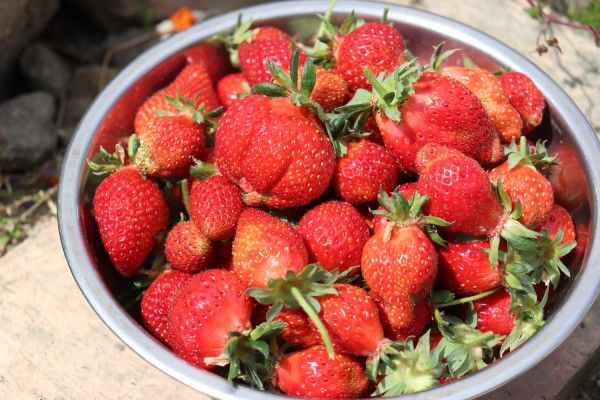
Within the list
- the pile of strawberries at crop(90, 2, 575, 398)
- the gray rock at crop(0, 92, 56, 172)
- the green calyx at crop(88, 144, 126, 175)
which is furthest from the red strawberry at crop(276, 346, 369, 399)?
the gray rock at crop(0, 92, 56, 172)

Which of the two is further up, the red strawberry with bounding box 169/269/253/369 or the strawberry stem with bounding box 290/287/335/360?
the strawberry stem with bounding box 290/287/335/360

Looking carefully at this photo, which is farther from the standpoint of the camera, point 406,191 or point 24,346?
point 24,346

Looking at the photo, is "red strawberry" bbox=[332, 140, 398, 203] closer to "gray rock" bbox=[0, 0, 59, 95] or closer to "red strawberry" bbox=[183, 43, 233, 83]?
"red strawberry" bbox=[183, 43, 233, 83]

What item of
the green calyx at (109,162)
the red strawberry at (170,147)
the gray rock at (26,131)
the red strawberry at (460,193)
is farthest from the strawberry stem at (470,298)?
the gray rock at (26,131)

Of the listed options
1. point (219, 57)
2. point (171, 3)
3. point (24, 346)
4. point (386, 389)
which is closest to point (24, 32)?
point (171, 3)

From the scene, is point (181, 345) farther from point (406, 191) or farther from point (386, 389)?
point (406, 191)

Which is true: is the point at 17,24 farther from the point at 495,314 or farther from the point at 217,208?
the point at 495,314

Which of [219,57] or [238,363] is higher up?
[219,57]
